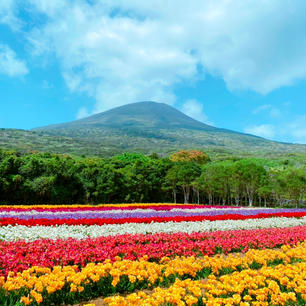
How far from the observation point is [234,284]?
178 inches

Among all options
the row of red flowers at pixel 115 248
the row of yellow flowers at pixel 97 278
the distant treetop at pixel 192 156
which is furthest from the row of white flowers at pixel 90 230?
the distant treetop at pixel 192 156

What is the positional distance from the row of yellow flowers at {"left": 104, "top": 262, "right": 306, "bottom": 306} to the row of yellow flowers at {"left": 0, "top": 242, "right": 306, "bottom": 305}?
44cm

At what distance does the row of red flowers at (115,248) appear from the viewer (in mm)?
5738

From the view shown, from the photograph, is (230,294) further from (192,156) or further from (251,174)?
(192,156)

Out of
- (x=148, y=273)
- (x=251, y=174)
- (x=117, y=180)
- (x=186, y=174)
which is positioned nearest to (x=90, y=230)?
(x=148, y=273)

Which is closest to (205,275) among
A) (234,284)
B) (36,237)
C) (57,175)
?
(234,284)

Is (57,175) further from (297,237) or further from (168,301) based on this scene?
(168,301)

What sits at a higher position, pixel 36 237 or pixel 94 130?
pixel 94 130

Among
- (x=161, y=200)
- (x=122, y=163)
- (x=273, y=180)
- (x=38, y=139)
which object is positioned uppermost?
(x=38, y=139)

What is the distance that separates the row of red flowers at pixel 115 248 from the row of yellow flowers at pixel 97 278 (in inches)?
20.9

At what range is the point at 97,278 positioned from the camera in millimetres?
4613

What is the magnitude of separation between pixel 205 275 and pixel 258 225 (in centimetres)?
904

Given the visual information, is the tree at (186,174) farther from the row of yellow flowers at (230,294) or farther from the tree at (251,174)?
the row of yellow flowers at (230,294)

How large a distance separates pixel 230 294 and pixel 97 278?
7.14 feet
